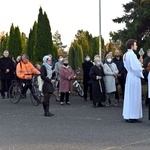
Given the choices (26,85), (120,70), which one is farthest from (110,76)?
(26,85)

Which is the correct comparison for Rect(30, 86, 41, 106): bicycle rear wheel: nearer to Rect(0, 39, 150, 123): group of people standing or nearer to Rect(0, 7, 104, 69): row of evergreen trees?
Rect(0, 39, 150, 123): group of people standing

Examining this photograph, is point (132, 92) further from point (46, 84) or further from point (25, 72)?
point (25, 72)

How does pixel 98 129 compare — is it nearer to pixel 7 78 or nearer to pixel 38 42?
pixel 7 78

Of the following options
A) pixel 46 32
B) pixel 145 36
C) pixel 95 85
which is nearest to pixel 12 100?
pixel 95 85

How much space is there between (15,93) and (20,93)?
0.25 m

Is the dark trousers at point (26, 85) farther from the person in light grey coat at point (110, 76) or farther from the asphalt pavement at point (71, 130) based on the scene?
the person in light grey coat at point (110, 76)

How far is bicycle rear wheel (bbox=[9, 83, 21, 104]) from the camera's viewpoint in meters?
17.5

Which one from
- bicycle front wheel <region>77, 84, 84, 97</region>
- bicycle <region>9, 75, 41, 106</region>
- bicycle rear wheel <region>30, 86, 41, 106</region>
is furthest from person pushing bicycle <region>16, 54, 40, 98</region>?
bicycle front wheel <region>77, 84, 84, 97</region>

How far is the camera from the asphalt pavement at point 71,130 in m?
9.03

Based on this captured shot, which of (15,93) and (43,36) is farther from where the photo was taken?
(43,36)

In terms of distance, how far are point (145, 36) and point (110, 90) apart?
17.4 m

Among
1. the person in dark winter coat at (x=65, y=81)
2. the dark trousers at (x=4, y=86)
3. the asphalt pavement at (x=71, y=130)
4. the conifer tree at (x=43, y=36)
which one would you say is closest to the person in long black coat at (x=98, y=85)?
the asphalt pavement at (x=71, y=130)

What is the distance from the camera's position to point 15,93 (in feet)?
58.1

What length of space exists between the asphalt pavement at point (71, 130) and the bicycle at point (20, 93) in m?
1.01
